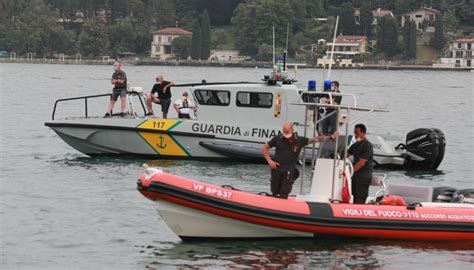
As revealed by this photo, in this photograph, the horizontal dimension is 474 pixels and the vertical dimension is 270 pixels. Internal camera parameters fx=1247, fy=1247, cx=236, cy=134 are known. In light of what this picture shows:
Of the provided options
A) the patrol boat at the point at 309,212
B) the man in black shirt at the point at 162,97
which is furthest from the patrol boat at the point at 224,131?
the patrol boat at the point at 309,212

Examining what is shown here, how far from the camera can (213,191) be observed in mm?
19891

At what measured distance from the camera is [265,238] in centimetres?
2075

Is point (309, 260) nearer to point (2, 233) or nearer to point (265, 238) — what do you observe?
point (265, 238)

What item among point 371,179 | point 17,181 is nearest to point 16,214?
point 17,181

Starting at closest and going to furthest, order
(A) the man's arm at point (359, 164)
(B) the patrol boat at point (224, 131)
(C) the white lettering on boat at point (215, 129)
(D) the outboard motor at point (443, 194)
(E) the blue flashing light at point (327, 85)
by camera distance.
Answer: (A) the man's arm at point (359, 164)
(D) the outboard motor at point (443, 194)
(E) the blue flashing light at point (327, 85)
(B) the patrol boat at point (224, 131)
(C) the white lettering on boat at point (215, 129)

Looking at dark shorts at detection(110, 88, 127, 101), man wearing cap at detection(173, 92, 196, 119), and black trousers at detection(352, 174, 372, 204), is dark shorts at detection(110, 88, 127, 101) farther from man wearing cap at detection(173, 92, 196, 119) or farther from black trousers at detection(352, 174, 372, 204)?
black trousers at detection(352, 174, 372, 204)

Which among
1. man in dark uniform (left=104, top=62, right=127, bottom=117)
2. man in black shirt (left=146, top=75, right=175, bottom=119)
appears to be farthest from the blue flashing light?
man in dark uniform (left=104, top=62, right=127, bottom=117)

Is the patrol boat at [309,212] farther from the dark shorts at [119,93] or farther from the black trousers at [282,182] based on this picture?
the dark shorts at [119,93]

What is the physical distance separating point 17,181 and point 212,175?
180 inches

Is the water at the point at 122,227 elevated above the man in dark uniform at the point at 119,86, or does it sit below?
below

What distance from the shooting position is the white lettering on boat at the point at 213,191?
19.8 meters

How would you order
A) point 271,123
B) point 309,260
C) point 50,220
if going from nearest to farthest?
1. point 309,260
2. point 50,220
3. point 271,123

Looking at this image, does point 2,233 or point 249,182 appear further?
point 249,182

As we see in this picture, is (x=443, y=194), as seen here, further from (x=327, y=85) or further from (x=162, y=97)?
(x=162, y=97)
